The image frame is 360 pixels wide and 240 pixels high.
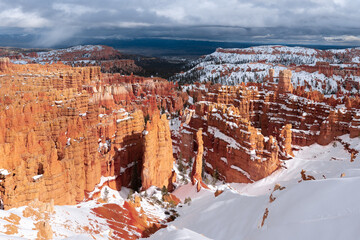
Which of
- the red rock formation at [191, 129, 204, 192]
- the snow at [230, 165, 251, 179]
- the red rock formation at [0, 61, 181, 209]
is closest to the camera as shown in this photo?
the red rock formation at [0, 61, 181, 209]

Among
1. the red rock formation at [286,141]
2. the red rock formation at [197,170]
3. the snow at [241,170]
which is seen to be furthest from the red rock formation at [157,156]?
the red rock formation at [286,141]

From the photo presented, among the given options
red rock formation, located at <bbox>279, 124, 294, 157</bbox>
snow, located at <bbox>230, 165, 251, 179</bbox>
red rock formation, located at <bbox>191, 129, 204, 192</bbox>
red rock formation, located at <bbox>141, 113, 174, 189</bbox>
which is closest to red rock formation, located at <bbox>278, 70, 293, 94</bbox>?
red rock formation, located at <bbox>279, 124, 294, 157</bbox>

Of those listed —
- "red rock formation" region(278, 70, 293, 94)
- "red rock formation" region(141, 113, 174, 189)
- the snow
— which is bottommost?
the snow

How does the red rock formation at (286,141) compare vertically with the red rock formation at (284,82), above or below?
below

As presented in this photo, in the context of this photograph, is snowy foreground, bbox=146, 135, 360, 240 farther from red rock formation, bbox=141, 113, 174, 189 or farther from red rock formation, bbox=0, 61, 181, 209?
red rock formation, bbox=0, 61, 181, 209

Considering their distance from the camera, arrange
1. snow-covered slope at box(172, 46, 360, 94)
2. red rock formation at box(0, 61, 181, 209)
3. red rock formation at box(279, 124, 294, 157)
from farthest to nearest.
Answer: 1. snow-covered slope at box(172, 46, 360, 94)
2. red rock formation at box(279, 124, 294, 157)
3. red rock formation at box(0, 61, 181, 209)

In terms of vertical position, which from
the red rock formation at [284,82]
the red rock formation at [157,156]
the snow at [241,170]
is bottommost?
the snow at [241,170]

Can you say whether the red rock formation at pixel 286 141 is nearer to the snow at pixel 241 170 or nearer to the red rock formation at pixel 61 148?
the snow at pixel 241 170

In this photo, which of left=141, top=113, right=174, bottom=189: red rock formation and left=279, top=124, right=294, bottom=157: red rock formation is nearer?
left=141, top=113, right=174, bottom=189: red rock formation
